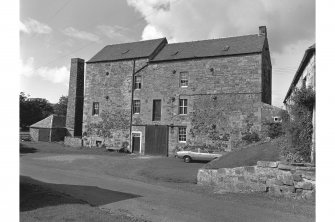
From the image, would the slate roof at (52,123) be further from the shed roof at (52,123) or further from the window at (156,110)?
the window at (156,110)

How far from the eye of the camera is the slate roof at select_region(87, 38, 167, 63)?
30.1m

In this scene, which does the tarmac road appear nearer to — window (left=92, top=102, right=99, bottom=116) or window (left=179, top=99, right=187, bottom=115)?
window (left=179, top=99, right=187, bottom=115)

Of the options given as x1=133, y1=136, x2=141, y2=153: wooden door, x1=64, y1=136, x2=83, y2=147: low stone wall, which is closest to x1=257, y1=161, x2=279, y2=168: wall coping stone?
x1=133, y1=136, x2=141, y2=153: wooden door

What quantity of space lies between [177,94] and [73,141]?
43.4ft

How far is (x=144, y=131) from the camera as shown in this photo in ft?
94.2

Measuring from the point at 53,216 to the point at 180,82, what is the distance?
21209 mm

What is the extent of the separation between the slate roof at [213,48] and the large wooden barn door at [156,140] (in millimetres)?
6470

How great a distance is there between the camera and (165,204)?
951 centimetres

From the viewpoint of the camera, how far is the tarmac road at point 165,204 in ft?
26.6

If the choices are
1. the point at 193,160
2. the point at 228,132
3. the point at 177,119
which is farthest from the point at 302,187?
the point at 177,119

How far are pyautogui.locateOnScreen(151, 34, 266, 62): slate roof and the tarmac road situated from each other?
626 inches

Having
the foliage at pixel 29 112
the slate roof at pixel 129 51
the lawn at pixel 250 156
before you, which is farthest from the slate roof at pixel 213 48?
the foliage at pixel 29 112

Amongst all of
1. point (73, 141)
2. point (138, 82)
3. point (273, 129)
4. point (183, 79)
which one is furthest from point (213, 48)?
point (73, 141)

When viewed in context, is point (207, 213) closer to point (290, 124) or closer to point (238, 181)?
point (238, 181)
